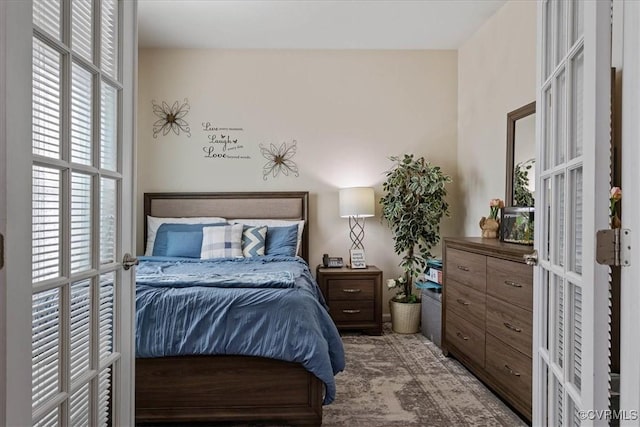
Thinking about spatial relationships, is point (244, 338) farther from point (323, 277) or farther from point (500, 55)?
point (500, 55)

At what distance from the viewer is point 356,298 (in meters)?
4.34

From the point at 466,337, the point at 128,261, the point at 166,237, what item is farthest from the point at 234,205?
the point at 128,261

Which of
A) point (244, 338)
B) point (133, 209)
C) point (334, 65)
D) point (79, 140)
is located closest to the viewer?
point (79, 140)

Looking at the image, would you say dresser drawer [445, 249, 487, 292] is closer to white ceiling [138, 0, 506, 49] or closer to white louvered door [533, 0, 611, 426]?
white louvered door [533, 0, 611, 426]

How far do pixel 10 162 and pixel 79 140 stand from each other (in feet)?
1.40

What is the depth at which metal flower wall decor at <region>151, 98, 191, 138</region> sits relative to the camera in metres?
4.67

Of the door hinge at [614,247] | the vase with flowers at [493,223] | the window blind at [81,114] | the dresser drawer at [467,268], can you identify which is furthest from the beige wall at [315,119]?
the door hinge at [614,247]

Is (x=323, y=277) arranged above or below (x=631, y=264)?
below

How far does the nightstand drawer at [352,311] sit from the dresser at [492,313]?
0.81 m

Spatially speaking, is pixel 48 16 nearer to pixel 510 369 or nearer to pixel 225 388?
pixel 225 388

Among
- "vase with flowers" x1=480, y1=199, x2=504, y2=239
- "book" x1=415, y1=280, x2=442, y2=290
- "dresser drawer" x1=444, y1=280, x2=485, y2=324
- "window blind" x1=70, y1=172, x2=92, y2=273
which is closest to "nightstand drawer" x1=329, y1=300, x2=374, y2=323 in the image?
"book" x1=415, y1=280, x2=442, y2=290

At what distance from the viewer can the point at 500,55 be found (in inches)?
150

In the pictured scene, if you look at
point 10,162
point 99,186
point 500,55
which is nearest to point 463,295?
point 500,55

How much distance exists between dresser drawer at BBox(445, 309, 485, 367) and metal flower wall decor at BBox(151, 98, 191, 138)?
2.90 meters
